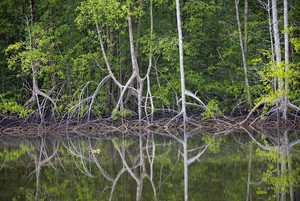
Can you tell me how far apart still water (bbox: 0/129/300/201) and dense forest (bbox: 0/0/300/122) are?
420 cm

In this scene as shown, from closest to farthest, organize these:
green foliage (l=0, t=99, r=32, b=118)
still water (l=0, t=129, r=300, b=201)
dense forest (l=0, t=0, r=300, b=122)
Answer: still water (l=0, t=129, r=300, b=201) → dense forest (l=0, t=0, r=300, b=122) → green foliage (l=0, t=99, r=32, b=118)

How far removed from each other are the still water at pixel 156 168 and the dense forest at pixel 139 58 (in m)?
4.20

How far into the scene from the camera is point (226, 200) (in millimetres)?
7973

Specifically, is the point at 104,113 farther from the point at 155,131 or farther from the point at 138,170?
the point at 138,170

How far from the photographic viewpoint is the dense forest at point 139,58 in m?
21.0

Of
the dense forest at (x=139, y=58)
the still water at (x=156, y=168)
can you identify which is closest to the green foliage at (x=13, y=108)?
the dense forest at (x=139, y=58)

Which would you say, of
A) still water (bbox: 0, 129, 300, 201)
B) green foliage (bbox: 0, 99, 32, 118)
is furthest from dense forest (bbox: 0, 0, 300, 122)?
still water (bbox: 0, 129, 300, 201)

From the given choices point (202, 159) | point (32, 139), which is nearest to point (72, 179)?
point (202, 159)

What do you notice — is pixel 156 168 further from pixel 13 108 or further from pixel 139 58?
pixel 139 58

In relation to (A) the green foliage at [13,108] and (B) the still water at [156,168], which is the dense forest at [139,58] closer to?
(A) the green foliage at [13,108]

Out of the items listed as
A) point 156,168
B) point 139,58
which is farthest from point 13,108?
point 156,168

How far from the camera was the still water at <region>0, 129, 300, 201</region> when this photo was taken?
883 centimetres

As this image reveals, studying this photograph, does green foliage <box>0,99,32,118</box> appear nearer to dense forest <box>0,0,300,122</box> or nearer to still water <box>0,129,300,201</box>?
dense forest <box>0,0,300,122</box>

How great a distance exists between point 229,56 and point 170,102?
292 centimetres
